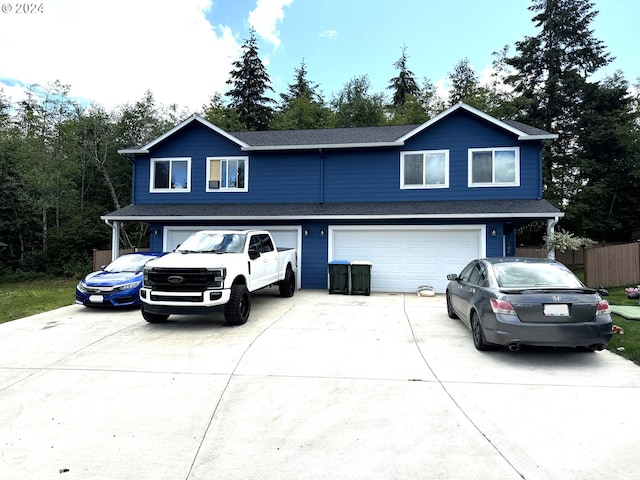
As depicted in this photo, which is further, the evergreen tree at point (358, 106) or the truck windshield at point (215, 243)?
the evergreen tree at point (358, 106)

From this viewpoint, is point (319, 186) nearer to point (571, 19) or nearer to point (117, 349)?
point (117, 349)

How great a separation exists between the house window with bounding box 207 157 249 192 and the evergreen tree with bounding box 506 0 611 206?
22.5 metres

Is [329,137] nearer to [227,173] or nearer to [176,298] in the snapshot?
[227,173]

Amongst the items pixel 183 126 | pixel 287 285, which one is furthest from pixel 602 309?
pixel 183 126

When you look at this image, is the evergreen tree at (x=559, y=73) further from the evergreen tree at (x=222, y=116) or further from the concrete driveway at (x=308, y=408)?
the concrete driveway at (x=308, y=408)

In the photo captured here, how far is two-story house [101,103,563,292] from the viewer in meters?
12.7

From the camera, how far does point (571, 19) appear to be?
2903 cm

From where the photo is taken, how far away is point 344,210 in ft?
42.9

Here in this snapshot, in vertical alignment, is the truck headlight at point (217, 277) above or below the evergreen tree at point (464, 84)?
below

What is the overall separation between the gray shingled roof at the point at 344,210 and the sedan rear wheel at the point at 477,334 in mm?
6206

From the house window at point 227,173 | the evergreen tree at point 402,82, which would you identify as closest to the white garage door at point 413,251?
the house window at point 227,173

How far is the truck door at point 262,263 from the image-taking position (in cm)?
876

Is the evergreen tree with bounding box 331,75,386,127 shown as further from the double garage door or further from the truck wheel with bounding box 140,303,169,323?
the truck wheel with bounding box 140,303,169,323

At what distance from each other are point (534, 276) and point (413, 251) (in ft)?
22.6
